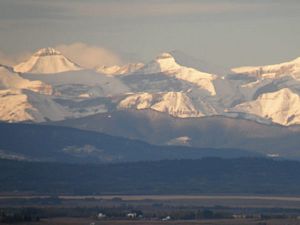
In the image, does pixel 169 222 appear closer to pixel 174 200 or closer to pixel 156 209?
pixel 156 209

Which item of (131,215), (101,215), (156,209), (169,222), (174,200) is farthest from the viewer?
(174,200)

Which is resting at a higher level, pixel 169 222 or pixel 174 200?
pixel 174 200

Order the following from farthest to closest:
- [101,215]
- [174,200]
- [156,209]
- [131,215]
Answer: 1. [174,200]
2. [156,209]
3. [131,215]
4. [101,215]

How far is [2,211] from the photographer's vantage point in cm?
14200

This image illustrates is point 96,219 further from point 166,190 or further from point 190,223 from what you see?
point 166,190

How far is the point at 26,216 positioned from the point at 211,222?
14847 millimetres

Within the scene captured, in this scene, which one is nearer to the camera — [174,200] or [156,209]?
[156,209]

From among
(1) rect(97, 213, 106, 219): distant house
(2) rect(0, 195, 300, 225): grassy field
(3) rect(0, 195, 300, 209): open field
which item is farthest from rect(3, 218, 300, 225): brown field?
(3) rect(0, 195, 300, 209): open field

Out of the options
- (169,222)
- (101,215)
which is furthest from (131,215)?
(169,222)

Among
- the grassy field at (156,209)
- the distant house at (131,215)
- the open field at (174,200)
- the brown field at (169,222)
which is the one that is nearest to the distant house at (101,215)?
the grassy field at (156,209)

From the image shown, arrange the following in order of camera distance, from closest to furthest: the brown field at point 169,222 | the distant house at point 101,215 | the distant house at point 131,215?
the brown field at point 169,222
the distant house at point 101,215
the distant house at point 131,215

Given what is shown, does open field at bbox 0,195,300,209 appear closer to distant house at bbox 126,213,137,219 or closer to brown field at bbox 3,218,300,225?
distant house at bbox 126,213,137,219

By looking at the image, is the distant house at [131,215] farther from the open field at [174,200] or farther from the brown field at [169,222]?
the open field at [174,200]

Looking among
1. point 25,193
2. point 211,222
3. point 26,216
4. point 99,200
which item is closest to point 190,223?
point 211,222
